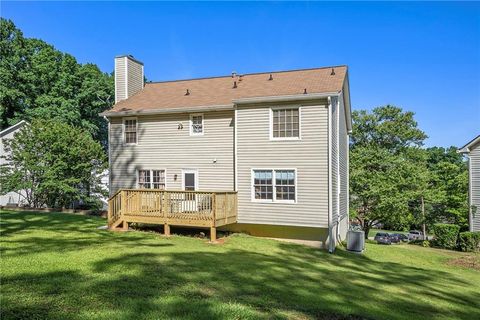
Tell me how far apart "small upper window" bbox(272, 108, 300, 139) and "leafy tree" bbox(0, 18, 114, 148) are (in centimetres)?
2215

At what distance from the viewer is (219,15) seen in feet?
53.9

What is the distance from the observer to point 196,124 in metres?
14.8

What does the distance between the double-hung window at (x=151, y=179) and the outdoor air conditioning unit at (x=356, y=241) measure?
8.47 meters

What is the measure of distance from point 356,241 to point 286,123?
5.58m

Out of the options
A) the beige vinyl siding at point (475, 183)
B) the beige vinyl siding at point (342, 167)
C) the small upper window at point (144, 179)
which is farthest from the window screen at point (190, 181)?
the beige vinyl siding at point (475, 183)

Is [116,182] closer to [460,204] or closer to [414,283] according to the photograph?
[414,283]

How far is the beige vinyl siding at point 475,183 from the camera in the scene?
1773cm

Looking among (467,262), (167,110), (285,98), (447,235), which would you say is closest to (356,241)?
(467,262)

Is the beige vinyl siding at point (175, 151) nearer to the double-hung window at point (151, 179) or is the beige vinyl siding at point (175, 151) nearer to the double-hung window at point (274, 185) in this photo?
the double-hung window at point (151, 179)

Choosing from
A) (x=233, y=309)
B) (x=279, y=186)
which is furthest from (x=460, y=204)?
(x=233, y=309)

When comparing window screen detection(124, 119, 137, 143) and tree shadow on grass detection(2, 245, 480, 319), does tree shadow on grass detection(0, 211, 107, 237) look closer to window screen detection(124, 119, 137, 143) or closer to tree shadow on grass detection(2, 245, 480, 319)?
window screen detection(124, 119, 137, 143)

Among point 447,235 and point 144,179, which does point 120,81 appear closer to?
point 144,179

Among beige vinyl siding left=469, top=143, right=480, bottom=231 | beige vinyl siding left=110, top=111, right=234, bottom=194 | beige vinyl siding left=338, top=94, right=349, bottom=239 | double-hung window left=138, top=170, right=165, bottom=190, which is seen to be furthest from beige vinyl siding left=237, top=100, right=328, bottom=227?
beige vinyl siding left=469, top=143, right=480, bottom=231

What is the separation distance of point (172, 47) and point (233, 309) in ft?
60.9
